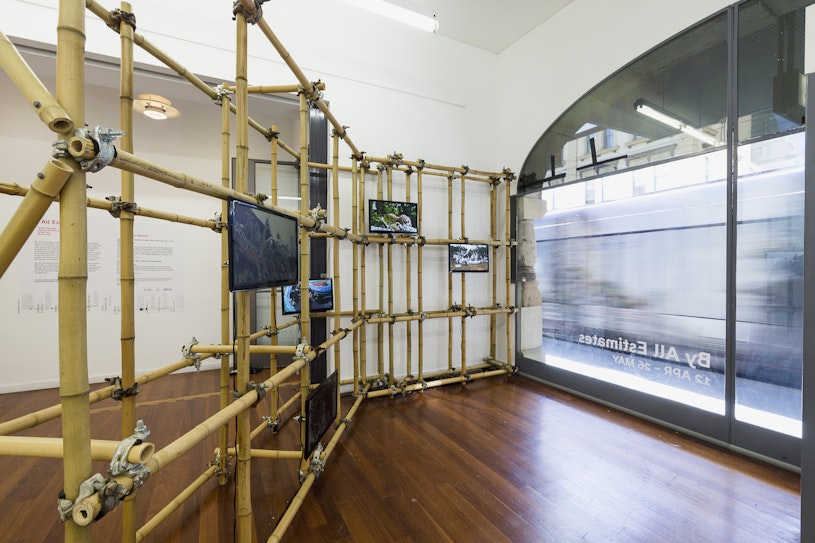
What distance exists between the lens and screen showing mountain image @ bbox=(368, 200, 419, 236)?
3.22 meters

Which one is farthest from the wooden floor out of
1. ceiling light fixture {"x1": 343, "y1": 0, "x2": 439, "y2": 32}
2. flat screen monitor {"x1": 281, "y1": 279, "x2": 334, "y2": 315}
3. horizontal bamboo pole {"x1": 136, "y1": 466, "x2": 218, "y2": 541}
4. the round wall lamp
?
ceiling light fixture {"x1": 343, "y1": 0, "x2": 439, "y2": 32}

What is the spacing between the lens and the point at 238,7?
1.27 meters

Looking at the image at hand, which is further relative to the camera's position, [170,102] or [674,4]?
[170,102]

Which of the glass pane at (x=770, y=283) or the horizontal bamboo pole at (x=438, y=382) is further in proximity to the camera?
the horizontal bamboo pole at (x=438, y=382)

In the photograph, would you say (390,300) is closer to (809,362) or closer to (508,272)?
(508,272)

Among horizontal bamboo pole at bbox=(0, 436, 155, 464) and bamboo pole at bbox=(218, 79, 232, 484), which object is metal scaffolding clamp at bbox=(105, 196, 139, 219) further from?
horizontal bamboo pole at bbox=(0, 436, 155, 464)

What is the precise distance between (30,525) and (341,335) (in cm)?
173

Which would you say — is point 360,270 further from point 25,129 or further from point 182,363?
point 25,129

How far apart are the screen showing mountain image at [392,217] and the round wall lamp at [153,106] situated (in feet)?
8.44

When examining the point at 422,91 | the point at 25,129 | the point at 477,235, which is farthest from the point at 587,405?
the point at 25,129

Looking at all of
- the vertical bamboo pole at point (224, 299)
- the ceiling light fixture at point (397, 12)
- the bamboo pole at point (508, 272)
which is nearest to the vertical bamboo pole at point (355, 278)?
the vertical bamboo pole at point (224, 299)

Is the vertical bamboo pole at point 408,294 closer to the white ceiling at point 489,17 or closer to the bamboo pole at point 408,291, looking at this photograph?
the bamboo pole at point 408,291

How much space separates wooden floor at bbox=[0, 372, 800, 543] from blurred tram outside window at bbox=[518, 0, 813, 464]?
1.50 ft

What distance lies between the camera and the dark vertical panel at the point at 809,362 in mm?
1225
